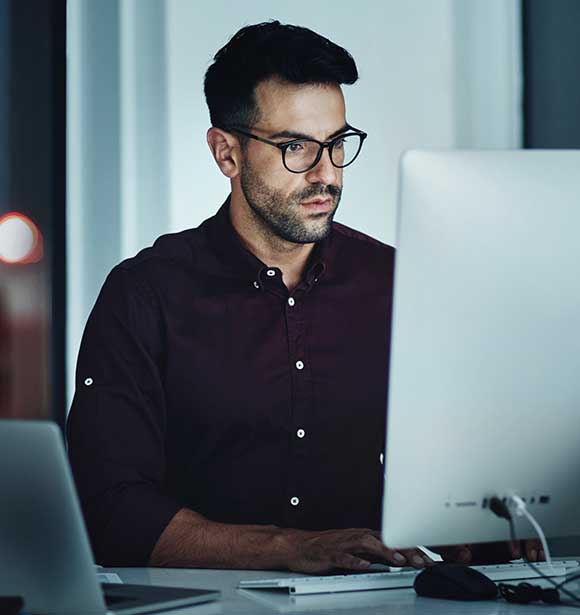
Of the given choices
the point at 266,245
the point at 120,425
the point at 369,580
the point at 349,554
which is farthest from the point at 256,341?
the point at 369,580

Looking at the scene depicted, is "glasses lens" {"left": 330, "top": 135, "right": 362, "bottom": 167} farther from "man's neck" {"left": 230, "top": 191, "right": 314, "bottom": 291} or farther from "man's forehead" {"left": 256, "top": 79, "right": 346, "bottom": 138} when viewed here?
"man's neck" {"left": 230, "top": 191, "right": 314, "bottom": 291}

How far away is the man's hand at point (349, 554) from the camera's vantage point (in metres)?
1.70

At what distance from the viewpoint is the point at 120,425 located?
8.22 feet

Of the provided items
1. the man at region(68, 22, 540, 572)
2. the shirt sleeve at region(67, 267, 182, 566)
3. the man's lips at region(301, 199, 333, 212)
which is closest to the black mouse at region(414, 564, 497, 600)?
the shirt sleeve at region(67, 267, 182, 566)

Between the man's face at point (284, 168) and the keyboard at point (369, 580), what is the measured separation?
4.05 ft

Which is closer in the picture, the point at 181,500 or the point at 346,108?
the point at 181,500

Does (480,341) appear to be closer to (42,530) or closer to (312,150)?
(42,530)

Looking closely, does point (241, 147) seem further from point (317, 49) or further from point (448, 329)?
A: point (448, 329)

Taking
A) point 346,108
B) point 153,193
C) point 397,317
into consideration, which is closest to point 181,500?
point 153,193

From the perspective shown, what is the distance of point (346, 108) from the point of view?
2.84 meters

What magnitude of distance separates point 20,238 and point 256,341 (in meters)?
0.68

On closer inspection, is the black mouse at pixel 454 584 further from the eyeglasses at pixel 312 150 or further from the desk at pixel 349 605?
the eyeglasses at pixel 312 150

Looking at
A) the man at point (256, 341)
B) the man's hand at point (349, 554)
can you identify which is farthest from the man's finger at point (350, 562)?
the man at point (256, 341)

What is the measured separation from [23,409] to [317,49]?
4.16ft
